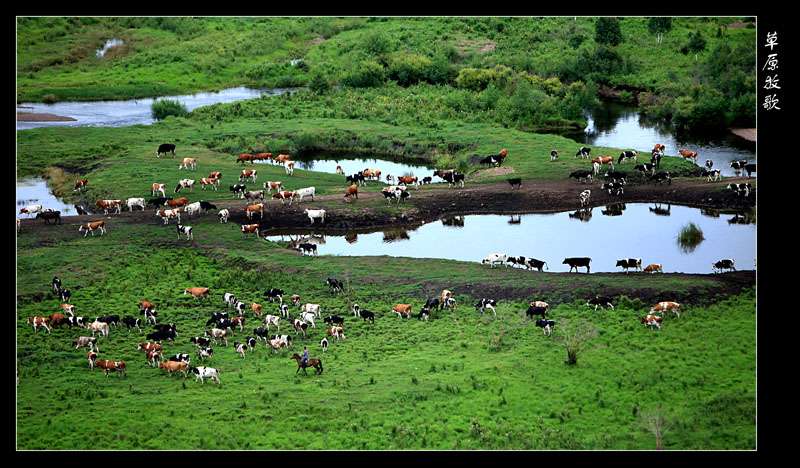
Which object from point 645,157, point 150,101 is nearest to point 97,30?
point 150,101

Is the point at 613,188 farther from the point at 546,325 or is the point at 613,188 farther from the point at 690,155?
the point at 546,325

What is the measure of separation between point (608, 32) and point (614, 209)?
40697 millimetres

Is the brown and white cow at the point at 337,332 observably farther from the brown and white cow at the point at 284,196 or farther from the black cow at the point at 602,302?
the brown and white cow at the point at 284,196

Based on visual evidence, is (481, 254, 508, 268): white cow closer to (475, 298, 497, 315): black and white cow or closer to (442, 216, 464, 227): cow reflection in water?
(475, 298, 497, 315): black and white cow

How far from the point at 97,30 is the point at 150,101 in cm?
1580

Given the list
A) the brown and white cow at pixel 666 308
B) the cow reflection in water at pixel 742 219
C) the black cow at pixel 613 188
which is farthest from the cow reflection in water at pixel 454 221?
the brown and white cow at pixel 666 308

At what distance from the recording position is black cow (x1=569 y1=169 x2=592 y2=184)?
4634 cm

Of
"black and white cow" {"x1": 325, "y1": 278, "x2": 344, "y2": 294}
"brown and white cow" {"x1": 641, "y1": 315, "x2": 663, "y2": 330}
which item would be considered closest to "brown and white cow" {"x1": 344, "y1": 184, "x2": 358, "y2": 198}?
"black and white cow" {"x1": 325, "y1": 278, "x2": 344, "y2": 294}

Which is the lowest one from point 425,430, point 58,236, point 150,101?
point 425,430

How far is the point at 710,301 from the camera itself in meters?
29.3

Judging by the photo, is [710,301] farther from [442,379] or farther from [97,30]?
[97,30]

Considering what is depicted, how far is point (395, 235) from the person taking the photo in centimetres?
4038
